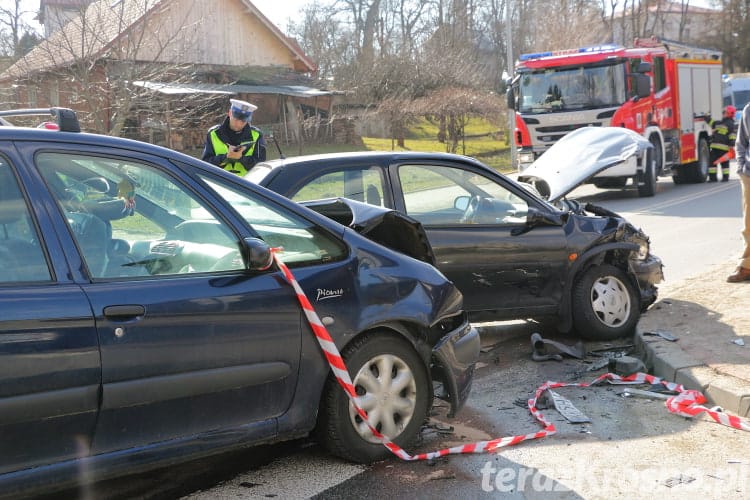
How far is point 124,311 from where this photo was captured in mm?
3500

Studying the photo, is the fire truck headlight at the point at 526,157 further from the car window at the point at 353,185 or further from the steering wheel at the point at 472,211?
the car window at the point at 353,185

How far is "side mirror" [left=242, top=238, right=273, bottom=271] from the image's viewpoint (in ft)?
12.8

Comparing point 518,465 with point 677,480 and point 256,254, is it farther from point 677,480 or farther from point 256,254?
point 256,254

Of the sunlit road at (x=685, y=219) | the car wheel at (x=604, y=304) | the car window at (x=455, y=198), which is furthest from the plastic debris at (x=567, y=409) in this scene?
the sunlit road at (x=685, y=219)

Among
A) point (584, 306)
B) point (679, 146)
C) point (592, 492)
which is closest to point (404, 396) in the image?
point (592, 492)

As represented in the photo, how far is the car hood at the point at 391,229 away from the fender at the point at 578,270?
225 centimetres

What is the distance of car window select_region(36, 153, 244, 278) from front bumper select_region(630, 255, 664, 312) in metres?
4.33

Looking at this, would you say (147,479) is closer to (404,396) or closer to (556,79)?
(404,396)

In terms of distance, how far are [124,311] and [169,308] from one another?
0.66ft

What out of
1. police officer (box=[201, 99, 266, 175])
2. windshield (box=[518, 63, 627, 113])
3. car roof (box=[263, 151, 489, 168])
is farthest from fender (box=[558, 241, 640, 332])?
windshield (box=[518, 63, 627, 113])

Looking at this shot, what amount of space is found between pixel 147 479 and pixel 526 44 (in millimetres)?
58296

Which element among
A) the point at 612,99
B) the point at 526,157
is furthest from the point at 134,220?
the point at 526,157

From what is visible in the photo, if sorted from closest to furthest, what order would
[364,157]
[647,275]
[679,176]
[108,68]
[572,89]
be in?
[364,157] → [647,275] → [572,89] → [108,68] → [679,176]

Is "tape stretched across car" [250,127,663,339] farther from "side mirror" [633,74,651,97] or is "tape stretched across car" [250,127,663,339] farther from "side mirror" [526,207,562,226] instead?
"side mirror" [633,74,651,97]
